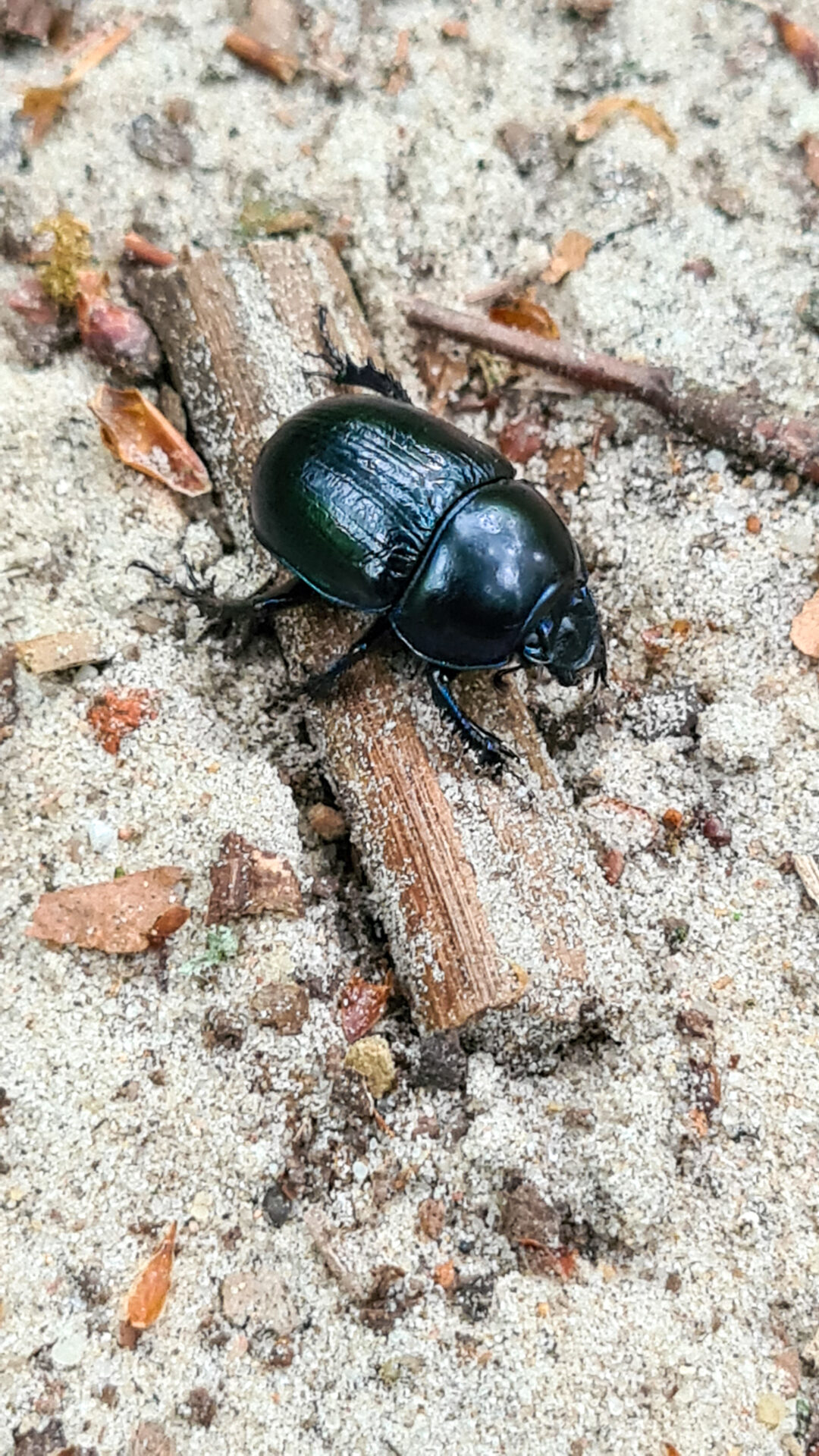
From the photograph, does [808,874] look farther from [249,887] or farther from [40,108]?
[40,108]

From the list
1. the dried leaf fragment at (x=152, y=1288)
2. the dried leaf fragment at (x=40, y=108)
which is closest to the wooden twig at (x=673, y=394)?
the dried leaf fragment at (x=40, y=108)

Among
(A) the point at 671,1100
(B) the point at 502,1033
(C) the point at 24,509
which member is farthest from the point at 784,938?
(C) the point at 24,509

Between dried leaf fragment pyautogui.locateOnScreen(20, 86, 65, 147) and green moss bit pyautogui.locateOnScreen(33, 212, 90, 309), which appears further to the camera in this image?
dried leaf fragment pyautogui.locateOnScreen(20, 86, 65, 147)

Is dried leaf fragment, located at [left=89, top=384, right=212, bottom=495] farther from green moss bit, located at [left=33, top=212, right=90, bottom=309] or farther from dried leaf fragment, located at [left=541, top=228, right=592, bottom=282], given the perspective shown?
dried leaf fragment, located at [left=541, top=228, right=592, bottom=282]

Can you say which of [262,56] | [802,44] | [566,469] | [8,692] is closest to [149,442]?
[8,692]

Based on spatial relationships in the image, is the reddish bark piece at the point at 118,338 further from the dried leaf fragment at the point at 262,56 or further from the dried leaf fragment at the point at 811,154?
the dried leaf fragment at the point at 811,154

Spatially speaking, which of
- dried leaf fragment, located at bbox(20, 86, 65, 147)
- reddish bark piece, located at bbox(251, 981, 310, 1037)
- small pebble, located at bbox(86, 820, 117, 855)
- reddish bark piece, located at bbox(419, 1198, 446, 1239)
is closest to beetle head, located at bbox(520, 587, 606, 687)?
reddish bark piece, located at bbox(251, 981, 310, 1037)

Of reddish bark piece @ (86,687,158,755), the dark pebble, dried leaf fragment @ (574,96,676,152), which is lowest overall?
the dark pebble
